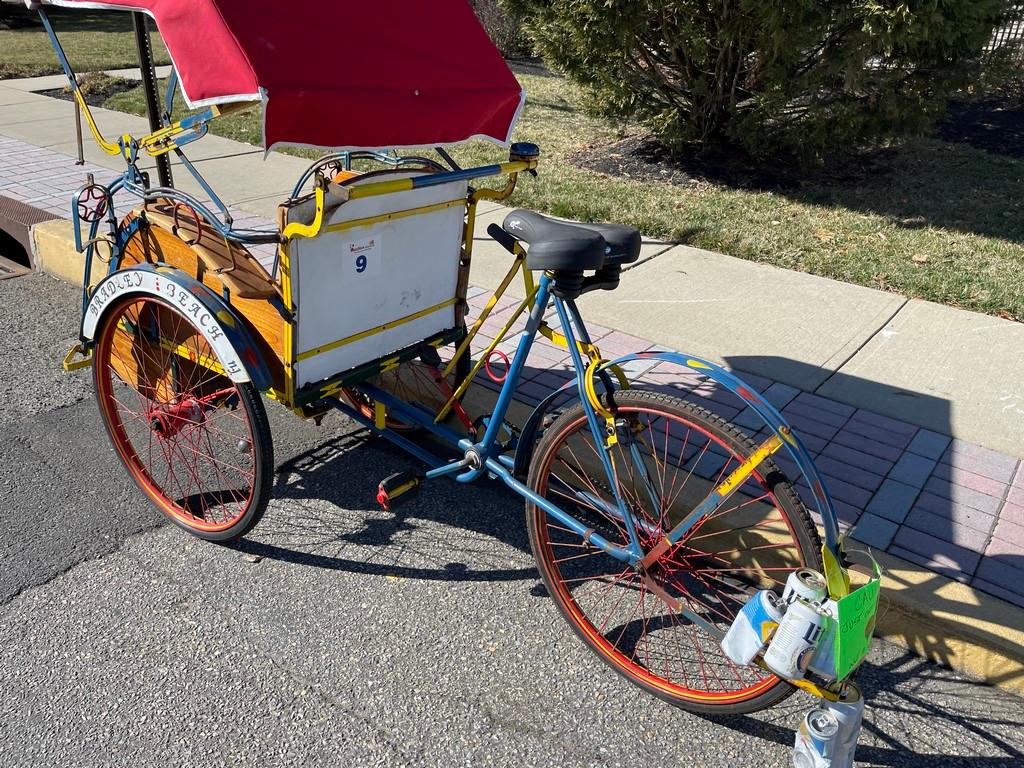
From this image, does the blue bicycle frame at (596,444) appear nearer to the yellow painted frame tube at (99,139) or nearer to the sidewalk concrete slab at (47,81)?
the yellow painted frame tube at (99,139)

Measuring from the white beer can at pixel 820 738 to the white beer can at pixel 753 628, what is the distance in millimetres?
191

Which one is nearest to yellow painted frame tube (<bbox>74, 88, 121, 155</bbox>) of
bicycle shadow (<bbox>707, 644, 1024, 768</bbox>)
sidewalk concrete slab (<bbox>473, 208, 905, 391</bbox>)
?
sidewalk concrete slab (<bbox>473, 208, 905, 391</bbox>)

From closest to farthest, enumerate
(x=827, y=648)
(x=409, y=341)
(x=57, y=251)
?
(x=827, y=648), (x=409, y=341), (x=57, y=251)

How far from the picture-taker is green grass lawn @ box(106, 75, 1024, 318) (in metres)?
5.57

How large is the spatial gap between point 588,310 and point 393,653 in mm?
2751

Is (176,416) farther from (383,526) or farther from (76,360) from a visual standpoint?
(383,526)

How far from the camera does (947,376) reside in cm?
433

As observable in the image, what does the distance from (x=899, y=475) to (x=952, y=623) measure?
91 centimetres

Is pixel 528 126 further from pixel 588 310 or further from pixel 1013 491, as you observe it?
pixel 1013 491

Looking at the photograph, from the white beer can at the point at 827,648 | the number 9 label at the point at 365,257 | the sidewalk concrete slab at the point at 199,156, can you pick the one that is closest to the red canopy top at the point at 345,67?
the number 9 label at the point at 365,257

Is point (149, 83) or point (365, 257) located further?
point (149, 83)

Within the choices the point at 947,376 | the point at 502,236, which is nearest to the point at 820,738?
the point at 502,236

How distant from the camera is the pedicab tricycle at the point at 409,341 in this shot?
2488mm

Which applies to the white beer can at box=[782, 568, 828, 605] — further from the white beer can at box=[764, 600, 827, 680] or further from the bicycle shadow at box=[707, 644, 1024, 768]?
the bicycle shadow at box=[707, 644, 1024, 768]
